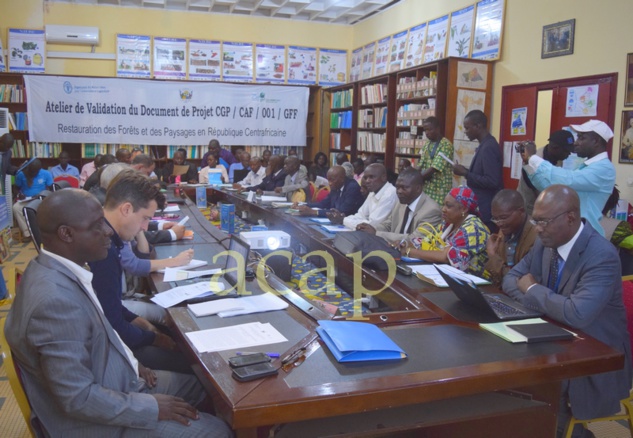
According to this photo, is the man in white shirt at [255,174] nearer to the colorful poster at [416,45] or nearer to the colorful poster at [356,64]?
the colorful poster at [416,45]

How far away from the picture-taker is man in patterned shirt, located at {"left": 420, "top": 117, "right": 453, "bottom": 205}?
17.6 feet

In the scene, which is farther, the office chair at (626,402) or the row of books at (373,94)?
the row of books at (373,94)

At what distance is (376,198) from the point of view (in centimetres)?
449

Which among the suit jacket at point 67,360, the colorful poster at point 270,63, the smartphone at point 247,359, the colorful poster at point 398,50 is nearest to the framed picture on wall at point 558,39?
the colorful poster at point 398,50

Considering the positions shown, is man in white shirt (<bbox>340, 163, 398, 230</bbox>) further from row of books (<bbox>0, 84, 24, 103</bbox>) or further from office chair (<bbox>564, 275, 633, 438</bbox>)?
row of books (<bbox>0, 84, 24, 103</bbox>)

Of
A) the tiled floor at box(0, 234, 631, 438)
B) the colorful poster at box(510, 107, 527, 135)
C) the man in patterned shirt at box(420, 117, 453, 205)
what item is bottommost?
the tiled floor at box(0, 234, 631, 438)

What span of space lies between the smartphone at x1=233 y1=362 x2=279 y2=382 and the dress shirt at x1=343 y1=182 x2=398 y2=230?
2770 mm

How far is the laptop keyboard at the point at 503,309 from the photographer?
2.00 m

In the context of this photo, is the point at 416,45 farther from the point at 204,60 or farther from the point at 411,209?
the point at 411,209

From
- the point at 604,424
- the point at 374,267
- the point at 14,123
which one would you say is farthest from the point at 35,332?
the point at 14,123

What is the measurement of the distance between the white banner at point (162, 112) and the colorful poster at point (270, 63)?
31 cm

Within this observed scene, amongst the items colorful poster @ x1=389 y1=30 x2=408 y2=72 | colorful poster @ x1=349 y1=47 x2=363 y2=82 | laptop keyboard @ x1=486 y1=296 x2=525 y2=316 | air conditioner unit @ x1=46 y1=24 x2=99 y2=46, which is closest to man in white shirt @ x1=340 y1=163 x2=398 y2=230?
laptop keyboard @ x1=486 y1=296 x2=525 y2=316

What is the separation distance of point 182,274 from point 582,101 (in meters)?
4.06

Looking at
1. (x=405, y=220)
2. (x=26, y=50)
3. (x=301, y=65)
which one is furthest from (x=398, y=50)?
(x=26, y=50)
